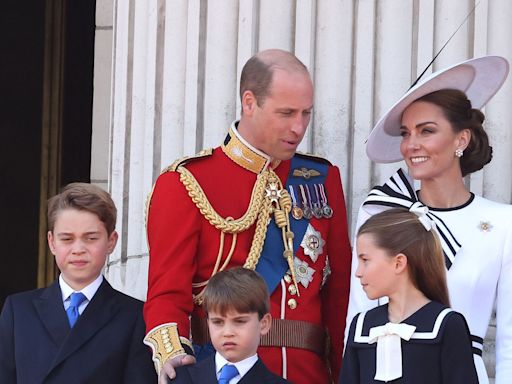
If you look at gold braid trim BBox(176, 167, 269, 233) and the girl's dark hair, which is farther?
gold braid trim BBox(176, 167, 269, 233)

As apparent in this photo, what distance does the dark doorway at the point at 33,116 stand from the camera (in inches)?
325

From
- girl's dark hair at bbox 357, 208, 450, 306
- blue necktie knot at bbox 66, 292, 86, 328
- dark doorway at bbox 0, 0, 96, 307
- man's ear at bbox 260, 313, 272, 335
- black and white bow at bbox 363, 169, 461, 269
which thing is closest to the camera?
girl's dark hair at bbox 357, 208, 450, 306

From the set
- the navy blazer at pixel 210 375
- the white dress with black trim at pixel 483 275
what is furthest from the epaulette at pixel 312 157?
the navy blazer at pixel 210 375

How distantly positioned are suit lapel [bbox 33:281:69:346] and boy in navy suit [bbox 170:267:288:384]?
0.51 m

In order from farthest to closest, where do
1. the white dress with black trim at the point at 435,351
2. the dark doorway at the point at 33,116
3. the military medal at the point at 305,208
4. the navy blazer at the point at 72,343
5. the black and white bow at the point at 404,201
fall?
the dark doorway at the point at 33,116, the military medal at the point at 305,208, the navy blazer at the point at 72,343, the black and white bow at the point at 404,201, the white dress with black trim at the point at 435,351

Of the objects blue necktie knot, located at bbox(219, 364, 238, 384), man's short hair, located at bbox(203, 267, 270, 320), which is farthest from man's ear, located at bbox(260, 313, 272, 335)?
blue necktie knot, located at bbox(219, 364, 238, 384)

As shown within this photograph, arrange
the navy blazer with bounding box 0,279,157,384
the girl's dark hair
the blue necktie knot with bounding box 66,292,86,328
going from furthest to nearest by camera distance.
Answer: the blue necktie knot with bounding box 66,292,86,328 < the navy blazer with bounding box 0,279,157,384 < the girl's dark hair

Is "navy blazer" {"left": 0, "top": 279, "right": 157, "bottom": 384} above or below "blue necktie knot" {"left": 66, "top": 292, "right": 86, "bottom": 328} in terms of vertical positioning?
below

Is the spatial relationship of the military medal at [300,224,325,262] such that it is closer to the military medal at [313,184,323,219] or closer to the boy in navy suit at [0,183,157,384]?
the military medal at [313,184,323,219]

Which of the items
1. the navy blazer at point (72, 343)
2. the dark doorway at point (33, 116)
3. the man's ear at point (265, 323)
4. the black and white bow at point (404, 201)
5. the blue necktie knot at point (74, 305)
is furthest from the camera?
the dark doorway at point (33, 116)

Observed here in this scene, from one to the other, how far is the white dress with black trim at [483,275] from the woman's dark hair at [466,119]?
0.18 metres

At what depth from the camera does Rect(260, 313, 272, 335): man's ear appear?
4316 millimetres

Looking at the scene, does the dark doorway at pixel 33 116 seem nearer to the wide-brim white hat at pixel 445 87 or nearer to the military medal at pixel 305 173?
the military medal at pixel 305 173

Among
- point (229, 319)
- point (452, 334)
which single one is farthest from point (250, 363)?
point (452, 334)
